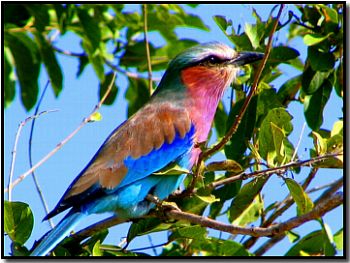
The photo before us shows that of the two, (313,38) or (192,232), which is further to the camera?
(313,38)

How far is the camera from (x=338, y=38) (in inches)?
184

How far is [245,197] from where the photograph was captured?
446cm

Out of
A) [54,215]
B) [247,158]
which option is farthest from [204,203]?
[54,215]

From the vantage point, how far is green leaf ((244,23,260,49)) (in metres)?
4.62

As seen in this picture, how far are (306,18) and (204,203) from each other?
4.15 feet

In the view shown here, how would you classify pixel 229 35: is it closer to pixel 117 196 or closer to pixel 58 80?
pixel 117 196

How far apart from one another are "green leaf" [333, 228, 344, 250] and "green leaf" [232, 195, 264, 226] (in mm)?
509

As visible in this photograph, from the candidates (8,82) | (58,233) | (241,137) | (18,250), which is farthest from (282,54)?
(8,82)

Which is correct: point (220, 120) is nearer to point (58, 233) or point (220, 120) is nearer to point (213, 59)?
point (213, 59)

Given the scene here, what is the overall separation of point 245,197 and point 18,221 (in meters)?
1.24

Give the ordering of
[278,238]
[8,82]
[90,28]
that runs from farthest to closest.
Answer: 1. [8,82]
2. [90,28]
3. [278,238]

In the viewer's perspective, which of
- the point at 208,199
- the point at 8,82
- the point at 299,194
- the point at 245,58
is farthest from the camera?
the point at 8,82

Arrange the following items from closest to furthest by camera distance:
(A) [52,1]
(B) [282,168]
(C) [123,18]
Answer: (B) [282,168]
(A) [52,1]
(C) [123,18]

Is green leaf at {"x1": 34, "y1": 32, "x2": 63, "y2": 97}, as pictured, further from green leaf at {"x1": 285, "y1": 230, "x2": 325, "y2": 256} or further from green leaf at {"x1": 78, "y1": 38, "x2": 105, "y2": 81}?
green leaf at {"x1": 285, "y1": 230, "x2": 325, "y2": 256}
